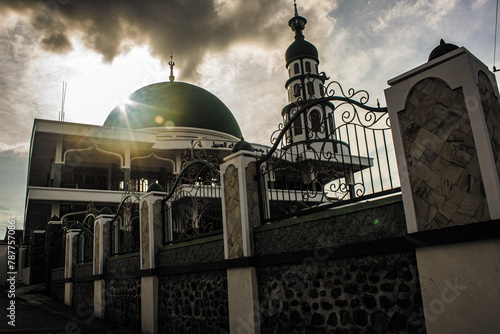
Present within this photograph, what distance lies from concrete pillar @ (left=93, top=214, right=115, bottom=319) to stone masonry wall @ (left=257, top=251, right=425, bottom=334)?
620cm

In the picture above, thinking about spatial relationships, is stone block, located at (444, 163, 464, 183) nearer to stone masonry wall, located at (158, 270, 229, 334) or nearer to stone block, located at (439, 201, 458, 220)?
stone block, located at (439, 201, 458, 220)

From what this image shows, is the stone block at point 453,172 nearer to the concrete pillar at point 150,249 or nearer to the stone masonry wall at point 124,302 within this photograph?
the concrete pillar at point 150,249

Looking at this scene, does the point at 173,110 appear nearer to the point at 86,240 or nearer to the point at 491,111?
the point at 86,240

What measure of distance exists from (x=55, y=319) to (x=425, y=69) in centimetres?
903

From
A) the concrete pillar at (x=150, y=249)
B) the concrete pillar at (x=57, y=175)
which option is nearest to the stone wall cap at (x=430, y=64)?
the concrete pillar at (x=150, y=249)

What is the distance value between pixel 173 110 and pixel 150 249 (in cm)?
2163

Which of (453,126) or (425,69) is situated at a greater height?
(425,69)

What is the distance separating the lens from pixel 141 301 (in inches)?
302

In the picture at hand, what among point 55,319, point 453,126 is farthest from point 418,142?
point 55,319

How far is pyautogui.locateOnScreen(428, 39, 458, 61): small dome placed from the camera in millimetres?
3479

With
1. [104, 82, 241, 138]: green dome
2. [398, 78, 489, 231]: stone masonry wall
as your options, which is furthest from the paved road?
[104, 82, 241, 138]: green dome

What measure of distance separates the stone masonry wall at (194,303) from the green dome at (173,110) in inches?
840

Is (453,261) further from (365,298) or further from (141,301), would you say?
(141,301)

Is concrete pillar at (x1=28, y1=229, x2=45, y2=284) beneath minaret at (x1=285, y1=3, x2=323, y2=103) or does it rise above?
beneath
